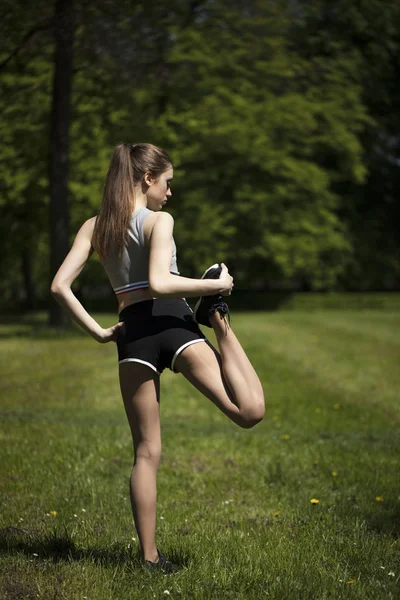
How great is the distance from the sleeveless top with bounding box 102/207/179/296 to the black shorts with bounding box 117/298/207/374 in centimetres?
10

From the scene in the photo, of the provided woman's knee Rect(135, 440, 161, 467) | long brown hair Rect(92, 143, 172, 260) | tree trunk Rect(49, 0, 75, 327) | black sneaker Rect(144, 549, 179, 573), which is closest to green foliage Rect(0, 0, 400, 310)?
tree trunk Rect(49, 0, 75, 327)

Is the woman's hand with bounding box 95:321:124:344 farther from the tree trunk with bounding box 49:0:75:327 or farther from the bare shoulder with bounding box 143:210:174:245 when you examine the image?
the tree trunk with bounding box 49:0:75:327

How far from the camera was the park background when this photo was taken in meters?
4.64

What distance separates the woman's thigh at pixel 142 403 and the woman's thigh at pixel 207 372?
0.16m

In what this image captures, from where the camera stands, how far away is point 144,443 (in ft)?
13.2

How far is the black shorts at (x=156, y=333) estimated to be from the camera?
155 inches

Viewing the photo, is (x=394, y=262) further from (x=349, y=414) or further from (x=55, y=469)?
(x=55, y=469)

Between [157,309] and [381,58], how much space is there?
35.1 metres

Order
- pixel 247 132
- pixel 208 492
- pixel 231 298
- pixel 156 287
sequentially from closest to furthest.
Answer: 1. pixel 156 287
2. pixel 208 492
3. pixel 247 132
4. pixel 231 298

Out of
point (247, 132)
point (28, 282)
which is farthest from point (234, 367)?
point (28, 282)

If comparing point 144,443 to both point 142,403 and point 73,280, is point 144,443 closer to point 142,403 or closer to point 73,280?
point 142,403

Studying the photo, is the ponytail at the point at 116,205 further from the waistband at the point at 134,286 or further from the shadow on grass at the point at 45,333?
the shadow on grass at the point at 45,333

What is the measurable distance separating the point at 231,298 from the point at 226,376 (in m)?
36.1

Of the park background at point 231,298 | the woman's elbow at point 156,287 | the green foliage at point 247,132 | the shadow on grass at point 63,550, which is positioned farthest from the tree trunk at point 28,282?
the woman's elbow at point 156,287
